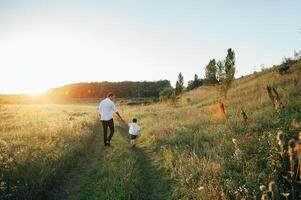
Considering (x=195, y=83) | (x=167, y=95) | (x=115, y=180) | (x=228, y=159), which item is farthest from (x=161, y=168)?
(x=195, y=83)

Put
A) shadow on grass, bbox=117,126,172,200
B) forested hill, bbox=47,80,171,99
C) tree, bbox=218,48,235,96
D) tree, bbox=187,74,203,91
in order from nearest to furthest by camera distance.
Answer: shadow on grass, bbox=117,126,172,200 < tree, bbox=218,48,235,96 < tree, bbox=187,74,203,91 < forested hill, bbox=47,80,171,99

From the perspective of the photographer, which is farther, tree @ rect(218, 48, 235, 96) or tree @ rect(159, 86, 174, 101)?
tree @ rect(159, 86, 174, 101)

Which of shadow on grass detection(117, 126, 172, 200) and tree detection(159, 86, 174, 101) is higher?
tree detection(159, 86, 174, 101)

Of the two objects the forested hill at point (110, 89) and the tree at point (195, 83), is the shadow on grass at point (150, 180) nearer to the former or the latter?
the tree at point (195, 83)

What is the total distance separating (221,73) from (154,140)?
18.6 m

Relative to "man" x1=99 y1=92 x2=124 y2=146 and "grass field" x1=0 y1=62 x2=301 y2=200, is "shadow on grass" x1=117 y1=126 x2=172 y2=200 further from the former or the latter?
"man" x1=99 y1=92 x2=124 y2=146

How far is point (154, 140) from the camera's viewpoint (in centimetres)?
1359

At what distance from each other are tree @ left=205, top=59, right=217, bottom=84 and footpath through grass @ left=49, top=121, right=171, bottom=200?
20.2 metres

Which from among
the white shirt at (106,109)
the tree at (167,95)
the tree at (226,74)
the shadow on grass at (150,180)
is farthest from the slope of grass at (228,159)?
the tree at (167,95)

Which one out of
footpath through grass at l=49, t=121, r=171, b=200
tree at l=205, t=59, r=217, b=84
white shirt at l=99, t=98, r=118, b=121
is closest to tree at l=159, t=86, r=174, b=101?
tree at l=205, t=59, r=217, b=84

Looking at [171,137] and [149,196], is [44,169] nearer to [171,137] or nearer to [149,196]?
[149,196]

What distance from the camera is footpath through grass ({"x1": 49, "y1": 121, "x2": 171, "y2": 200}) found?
7523 millimetres

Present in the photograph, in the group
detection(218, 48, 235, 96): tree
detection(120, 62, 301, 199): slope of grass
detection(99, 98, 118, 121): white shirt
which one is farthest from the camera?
detection(218, 48, 235, 96): tree

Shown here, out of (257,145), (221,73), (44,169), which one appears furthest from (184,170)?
(221,73)
